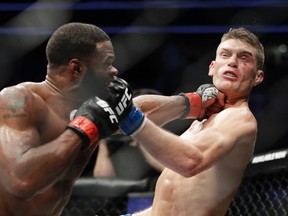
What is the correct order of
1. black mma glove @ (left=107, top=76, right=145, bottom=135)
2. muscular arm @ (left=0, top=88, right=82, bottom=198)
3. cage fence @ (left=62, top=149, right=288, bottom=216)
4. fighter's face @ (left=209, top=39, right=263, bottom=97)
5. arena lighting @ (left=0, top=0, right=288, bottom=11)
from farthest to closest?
arena lighting @ (left=0, top=0, right=288, bottom=11) → cage fence @ (left=62, top=149, right=288, bottom=216) → fighter's face @ (left=209, top=39, right=263, bottom=97) → black mma glove @ (left=107, top=76, right=145, bottom=135) → muscular arm @ (left=0, top=88, right=82, bottom=198)

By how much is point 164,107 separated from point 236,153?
0.37 metres

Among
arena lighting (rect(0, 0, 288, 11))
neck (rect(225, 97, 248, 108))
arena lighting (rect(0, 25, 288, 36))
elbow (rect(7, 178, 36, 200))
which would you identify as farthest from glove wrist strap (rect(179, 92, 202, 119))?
arena lighting (rect(0, 25, 288, 36))

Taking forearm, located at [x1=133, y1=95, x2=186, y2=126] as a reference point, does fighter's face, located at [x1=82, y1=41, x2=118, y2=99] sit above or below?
above

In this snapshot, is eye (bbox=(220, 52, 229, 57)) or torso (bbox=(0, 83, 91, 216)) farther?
eye (bbox=(220, 52, 229, 57))

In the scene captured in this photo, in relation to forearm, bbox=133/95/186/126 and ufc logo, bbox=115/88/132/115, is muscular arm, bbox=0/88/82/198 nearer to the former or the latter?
ufc logo, bbox=115/88/132/115

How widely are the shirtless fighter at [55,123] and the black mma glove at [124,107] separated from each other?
0.03m

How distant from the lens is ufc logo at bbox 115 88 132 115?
1.73 meters

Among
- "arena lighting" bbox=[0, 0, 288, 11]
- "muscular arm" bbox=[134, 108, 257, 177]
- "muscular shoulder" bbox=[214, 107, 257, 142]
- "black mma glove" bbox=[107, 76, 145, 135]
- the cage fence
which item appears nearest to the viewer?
"black mma glove" bbox=[107, 76, 145, 135]

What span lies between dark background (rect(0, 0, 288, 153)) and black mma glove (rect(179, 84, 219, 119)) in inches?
49.6

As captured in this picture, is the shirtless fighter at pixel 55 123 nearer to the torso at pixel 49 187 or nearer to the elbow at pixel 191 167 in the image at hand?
the torso at pixel 49 187

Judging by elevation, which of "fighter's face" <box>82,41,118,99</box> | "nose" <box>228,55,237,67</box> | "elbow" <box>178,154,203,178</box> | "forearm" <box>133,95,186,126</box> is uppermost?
"fighter's face" <box>82,41,118,99</box>

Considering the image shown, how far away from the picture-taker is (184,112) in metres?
2.37

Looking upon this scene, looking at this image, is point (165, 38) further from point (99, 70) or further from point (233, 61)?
point (99, 70)

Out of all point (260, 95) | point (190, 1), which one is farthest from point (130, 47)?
point (260, 95)
